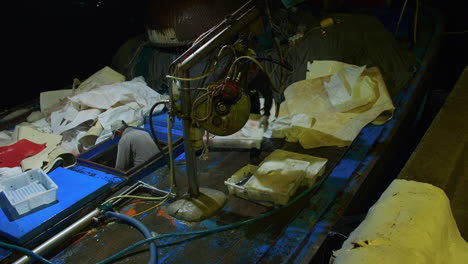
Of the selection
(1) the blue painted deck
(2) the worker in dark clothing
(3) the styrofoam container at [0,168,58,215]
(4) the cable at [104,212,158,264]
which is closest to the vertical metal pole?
(4) the cable at [104,212,158,264]

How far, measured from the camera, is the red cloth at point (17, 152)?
346 cm

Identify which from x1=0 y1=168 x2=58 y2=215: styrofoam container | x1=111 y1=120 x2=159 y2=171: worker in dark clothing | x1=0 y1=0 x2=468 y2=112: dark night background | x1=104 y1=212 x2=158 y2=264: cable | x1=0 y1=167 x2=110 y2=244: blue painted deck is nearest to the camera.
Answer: x1=104 y1=212 x2=158 y2=264: cable

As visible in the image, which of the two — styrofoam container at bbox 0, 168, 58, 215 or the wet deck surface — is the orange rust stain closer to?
the wet deck surface

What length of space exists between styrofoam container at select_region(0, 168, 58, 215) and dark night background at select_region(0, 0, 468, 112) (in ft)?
10.9

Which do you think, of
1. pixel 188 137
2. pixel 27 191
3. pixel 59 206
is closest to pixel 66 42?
pixel 27 191

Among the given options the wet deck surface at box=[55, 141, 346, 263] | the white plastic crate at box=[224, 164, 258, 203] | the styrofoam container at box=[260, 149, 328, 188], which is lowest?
the wet deck surface at box=[55, 141, 346, 263]

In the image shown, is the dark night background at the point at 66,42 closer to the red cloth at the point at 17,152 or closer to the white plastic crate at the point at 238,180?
the red cloth at the point at 17,152

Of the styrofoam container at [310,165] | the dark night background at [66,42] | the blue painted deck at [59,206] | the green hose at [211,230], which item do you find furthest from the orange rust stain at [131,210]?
the dark night background at [66,42]

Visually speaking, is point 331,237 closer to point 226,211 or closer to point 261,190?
point 261,190

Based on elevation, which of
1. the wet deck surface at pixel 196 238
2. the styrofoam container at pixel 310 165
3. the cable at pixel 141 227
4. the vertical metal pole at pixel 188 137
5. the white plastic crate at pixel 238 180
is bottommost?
the wet deck surface at pixel 196 238

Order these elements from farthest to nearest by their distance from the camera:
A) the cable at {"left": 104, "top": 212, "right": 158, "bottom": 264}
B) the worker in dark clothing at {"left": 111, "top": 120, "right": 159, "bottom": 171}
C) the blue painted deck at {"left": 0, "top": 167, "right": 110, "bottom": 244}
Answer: the worker in dark clothing at {"left": 111, "top": 120, "right": 159, "bottom": 171} < the blue painted deck at {"left": 0, "top": 167, "right": 110, "bottom": 244} < the cable at {"left": 104, "top": 212, "right": 158, "bottom": 264}

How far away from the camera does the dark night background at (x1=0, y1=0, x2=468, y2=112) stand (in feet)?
16.0

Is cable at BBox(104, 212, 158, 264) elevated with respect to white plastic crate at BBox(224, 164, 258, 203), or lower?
lower

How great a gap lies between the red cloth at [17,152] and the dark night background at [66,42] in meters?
1.87
